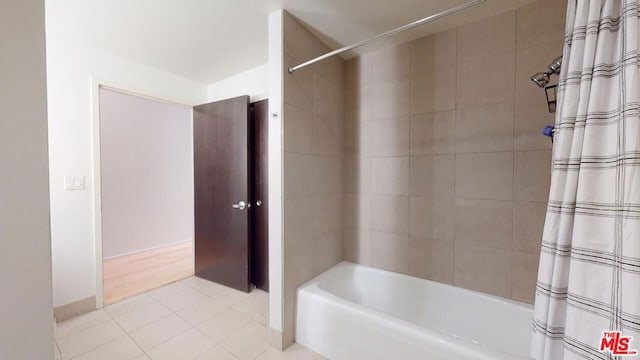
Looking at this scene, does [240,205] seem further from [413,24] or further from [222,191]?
[413,24]

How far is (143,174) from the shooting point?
142 inches

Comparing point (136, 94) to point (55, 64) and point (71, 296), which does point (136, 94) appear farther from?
point (71, 296)

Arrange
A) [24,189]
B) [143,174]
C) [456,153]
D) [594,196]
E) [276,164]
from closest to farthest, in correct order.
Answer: [24,189]
[594,196]
[276,164]
[456,153]
[143,174]

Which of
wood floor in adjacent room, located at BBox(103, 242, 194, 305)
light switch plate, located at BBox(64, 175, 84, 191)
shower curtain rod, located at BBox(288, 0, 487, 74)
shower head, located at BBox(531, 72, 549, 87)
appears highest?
shower curtain rod, located at BBox(288, 0, 487, 74)

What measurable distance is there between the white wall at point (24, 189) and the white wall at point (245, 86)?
1885mm

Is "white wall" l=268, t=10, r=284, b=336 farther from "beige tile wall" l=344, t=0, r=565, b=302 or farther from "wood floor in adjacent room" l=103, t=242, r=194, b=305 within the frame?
"wood floor in adjacent room" l=103, t=242, r=194, b=305

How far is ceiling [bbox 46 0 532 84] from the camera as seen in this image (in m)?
1.52

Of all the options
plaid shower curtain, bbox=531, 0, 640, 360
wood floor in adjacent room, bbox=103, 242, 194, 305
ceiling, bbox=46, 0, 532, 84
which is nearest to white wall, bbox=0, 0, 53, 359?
ceiling, bbox=46, 0, 532, 84

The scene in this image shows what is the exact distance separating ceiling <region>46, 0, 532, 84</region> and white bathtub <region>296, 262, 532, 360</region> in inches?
74.2

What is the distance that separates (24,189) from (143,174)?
3546 mm

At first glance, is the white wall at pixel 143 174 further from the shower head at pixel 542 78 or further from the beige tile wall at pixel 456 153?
the shower head at pixel 542 78

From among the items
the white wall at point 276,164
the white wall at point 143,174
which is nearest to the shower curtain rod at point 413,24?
the white wall at point 276,164

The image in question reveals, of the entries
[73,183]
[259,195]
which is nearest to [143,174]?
[73,183]

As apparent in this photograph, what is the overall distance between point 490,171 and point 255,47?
6.80ft
